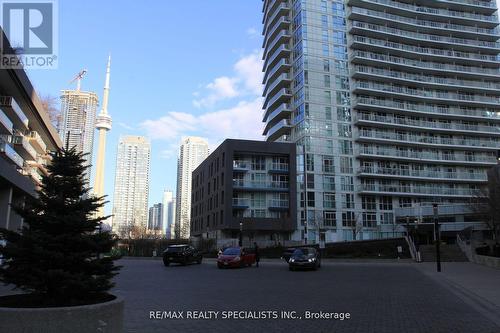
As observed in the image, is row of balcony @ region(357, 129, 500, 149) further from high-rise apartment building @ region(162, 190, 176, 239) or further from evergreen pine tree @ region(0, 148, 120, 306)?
high-rise apartment building @ region(162, 190, 176, 239)

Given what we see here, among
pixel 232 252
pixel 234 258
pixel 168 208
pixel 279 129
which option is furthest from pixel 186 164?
pixel 234 258

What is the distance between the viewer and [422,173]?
82188 mm

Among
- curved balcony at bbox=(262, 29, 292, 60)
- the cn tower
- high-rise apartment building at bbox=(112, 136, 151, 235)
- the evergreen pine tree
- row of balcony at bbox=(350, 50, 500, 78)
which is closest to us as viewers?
the evergreen pine tree

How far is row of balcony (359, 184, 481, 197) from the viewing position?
78.2m

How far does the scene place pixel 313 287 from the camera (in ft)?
58.4

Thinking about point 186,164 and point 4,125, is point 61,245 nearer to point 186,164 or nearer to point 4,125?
point 4,125

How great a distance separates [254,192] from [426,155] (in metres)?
34.7

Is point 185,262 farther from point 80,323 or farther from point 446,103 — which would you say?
point 446,103

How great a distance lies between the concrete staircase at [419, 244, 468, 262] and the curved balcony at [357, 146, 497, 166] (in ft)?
107

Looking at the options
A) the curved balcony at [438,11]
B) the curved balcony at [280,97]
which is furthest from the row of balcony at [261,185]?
the curved balcony at [438,11]

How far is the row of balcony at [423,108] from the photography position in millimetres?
81438

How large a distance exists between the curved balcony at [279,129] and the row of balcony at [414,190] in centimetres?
1710

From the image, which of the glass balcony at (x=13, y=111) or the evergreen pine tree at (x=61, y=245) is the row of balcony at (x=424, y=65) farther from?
the evergreen pine tree at (x=61, y=245)

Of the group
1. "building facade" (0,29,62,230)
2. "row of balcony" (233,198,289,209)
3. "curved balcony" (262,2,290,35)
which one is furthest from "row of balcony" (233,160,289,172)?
"curved balcony" (262,2,290,35)
